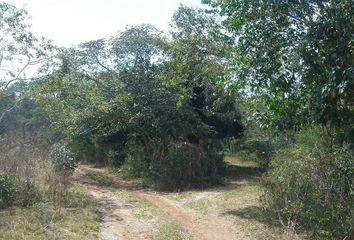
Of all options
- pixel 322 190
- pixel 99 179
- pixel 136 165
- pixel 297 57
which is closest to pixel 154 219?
pixel 322 190

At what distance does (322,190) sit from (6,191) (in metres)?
7.99

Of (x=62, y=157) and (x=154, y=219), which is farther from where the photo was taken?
(x=62, y=157)

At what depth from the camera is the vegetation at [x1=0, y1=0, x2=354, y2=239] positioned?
8469 mm

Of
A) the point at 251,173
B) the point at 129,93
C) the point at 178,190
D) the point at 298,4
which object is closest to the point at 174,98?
the point at 129,93

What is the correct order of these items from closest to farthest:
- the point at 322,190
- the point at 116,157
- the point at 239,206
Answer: the point at 322,190 → the point at 239,206 → the point at 116,157

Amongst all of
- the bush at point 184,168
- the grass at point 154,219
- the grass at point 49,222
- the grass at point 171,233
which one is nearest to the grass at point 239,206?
the bush at point 184,168

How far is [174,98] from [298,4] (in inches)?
524

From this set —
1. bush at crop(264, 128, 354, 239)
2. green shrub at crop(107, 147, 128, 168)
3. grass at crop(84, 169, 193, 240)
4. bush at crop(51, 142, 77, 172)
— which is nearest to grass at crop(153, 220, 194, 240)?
grass at crop(84, 169, 193, 240)

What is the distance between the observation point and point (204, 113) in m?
22.6

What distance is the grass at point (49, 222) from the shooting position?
9797mm

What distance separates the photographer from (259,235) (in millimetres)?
10625

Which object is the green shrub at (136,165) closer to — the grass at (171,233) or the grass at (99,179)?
the grass at (99,179)

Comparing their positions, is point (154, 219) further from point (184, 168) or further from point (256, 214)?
point (184, 168)

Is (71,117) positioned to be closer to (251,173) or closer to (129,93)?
(129,93)
